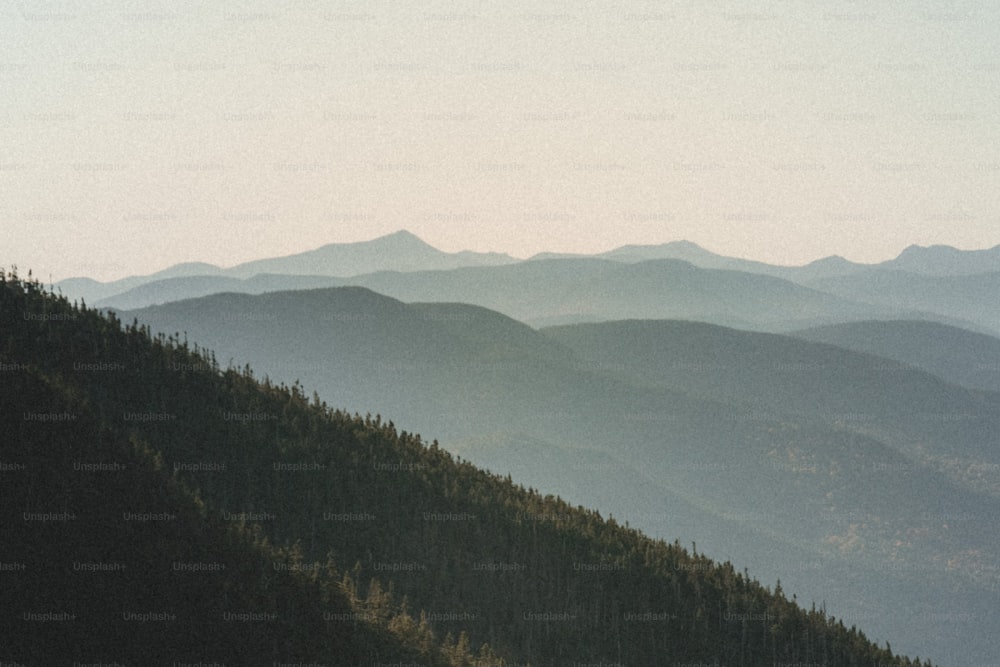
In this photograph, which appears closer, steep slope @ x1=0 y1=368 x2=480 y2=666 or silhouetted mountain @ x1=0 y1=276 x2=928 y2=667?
steep slope @ x1=0 y1=368 x2=480 y2=666

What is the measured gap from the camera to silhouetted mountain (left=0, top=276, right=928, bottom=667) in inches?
1073

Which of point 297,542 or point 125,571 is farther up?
point 125,571

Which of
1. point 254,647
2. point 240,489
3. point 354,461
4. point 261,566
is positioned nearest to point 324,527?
point 240,489

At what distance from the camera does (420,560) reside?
2908 inches

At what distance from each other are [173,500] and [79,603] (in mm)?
6431

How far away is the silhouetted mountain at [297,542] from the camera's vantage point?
89.5 ft

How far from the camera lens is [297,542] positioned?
3844 cm

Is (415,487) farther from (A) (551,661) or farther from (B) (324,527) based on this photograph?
(A) (551,661)

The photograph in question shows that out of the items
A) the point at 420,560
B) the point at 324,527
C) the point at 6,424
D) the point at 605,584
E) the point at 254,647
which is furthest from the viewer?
the point at 605,584

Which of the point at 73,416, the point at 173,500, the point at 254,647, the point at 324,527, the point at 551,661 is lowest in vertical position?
the point at 551,661

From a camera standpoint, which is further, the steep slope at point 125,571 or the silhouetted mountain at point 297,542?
the silhouetted mountain at point 297,542

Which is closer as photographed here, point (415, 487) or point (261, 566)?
point (261, 566)

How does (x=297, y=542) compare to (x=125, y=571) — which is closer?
(x=125, y=571)

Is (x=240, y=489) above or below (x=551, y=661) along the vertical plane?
above
